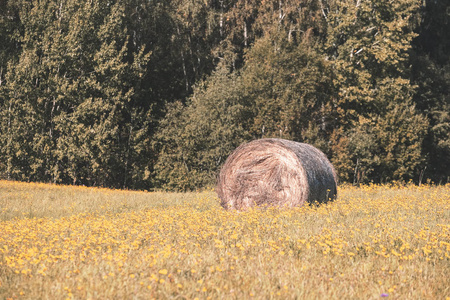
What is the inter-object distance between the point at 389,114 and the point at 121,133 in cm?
1736

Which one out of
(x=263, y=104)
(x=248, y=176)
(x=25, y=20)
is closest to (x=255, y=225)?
(x=248, y=176)

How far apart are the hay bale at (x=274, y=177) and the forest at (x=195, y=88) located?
13.4m

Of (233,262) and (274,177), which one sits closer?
(233,262)

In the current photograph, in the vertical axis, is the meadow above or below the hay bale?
below

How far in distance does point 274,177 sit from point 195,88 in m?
17.6

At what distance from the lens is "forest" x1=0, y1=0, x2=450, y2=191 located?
26766mm

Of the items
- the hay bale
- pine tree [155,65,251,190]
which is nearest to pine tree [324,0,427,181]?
pine tree [155,65,251,190]

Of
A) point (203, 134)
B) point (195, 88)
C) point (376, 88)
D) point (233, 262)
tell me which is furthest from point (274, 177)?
point (376, 88)

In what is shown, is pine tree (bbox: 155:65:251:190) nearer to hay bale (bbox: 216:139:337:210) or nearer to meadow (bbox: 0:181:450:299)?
hay bale (bbox: 216:139:337:210)

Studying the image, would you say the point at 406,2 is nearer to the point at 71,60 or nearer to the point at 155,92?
the point at 155,92

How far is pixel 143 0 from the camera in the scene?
31141 mm

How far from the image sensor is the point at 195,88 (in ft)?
98.4

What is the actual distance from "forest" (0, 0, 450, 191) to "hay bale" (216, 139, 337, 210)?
1344 cm

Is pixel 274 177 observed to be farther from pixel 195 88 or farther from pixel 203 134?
pixel 195 88
